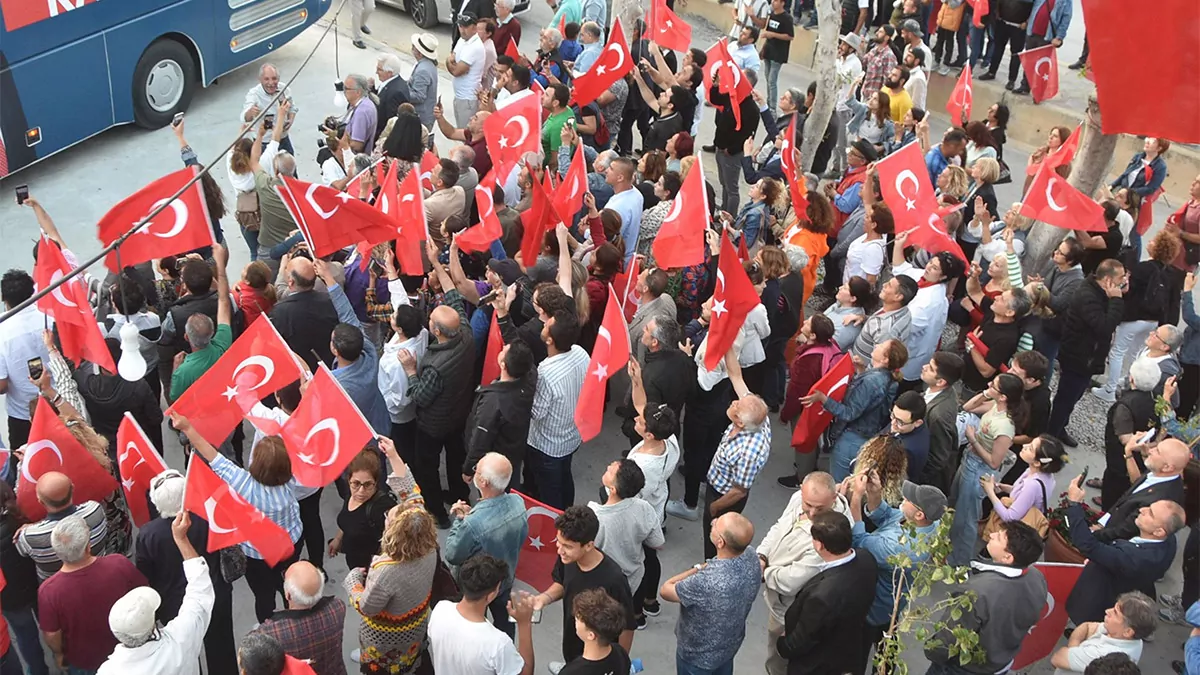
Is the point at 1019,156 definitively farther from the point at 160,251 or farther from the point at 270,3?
the point at 160,251

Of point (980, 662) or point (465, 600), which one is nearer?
point (465, 600)

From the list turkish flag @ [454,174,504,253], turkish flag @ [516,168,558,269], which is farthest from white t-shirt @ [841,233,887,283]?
turkish flag @ [454,174,504,253]

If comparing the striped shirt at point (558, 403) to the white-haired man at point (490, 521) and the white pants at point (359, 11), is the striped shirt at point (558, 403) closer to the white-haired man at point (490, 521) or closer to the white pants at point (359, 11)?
the white-haired man at point (490, 521)

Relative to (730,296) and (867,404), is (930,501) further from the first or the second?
(730,296)

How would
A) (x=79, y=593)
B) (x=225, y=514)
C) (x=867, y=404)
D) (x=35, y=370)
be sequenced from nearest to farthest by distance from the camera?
(x=79, y=593)
(x=225, y=514)
(x=35, y=370)
(x=867, y=404)

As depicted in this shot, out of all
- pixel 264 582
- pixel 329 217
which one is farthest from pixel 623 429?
pixel 264 582

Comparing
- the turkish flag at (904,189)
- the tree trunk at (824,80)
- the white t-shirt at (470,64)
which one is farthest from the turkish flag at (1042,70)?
the white t-shirt at (470,64)

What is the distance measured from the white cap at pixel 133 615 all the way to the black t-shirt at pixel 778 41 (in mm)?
11351

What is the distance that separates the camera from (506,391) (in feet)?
20.4

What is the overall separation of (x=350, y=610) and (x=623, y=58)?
5920 mm

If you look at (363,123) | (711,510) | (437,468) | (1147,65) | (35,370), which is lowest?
(437,468)

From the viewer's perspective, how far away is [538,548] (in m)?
6.12

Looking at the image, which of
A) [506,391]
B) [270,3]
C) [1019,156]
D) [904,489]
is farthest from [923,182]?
[270,3]

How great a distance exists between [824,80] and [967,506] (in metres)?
5.84
